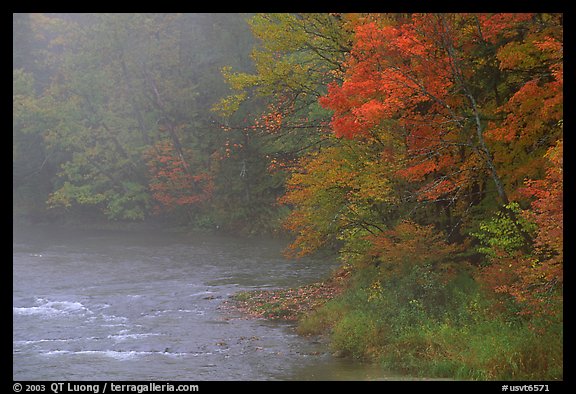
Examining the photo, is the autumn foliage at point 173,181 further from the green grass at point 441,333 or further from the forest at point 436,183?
the green grass at point 441,333

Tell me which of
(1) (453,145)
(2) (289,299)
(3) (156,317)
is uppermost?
(1) (453,145)

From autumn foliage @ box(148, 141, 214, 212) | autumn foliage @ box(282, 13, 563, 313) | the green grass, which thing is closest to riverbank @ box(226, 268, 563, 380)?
the green grass

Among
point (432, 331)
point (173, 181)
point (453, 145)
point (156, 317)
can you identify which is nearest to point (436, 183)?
point (453, 145)

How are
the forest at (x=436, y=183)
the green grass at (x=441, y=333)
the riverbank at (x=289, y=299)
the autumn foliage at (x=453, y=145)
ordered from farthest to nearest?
1. the riverbank at (x=289, y=299)
2. the autumn foliage at (x=453, y=145)
3. the forest at (x=436, y=183)
4. the green grass at (x=441, y=333)

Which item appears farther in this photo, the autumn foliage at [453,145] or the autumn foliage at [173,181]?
the autumn foliage at [173,181]

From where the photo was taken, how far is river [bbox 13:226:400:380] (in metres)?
17.5

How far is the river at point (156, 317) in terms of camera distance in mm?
17500

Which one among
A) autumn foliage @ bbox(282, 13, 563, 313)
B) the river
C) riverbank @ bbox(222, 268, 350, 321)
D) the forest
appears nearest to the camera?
the forest

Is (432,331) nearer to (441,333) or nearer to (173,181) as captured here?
(441,333)

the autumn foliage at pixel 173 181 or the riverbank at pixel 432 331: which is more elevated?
the autumn foliage at pixel 173 181

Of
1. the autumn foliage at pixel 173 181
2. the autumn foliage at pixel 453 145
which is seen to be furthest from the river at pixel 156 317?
the autumn foliage at pixel 173 181

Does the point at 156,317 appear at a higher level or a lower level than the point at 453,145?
lower

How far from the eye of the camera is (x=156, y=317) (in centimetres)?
2400

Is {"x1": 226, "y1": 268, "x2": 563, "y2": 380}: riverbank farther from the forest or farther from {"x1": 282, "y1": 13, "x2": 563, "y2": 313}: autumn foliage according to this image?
{"x1": 282, "y1": 13, "x2": 563, "y2": 313}: autumn foliage
